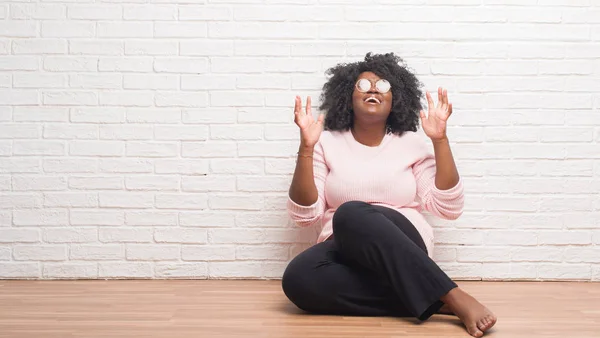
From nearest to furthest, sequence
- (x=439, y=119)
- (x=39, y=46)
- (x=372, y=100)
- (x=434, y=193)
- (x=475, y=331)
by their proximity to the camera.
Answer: (x=475, y=331), (x=439, y=119), (x=434, y=193), (x=372, y=100), (x=39, y=46)

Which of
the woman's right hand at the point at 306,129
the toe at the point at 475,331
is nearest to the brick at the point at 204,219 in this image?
the woman's right hand at the point at 306,129

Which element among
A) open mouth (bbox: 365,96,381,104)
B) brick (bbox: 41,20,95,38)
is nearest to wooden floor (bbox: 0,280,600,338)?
open mouth (bbox: 365,96,381,104)

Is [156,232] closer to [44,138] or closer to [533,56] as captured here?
[44,138]

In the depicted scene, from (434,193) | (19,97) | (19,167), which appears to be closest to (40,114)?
(19,97)

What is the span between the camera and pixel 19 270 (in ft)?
10.3

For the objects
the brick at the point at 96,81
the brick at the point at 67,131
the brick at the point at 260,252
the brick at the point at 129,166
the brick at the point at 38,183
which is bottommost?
the brick at the point at 260,252

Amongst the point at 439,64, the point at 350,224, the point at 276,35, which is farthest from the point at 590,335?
the point at 276,35

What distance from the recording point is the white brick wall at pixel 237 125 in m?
3.13

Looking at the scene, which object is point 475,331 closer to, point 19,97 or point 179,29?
point 179,29

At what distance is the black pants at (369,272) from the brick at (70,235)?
44.0 inches

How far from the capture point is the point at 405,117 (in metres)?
2.87

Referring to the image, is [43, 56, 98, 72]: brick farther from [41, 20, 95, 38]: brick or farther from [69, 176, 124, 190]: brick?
[69, 176, 124, 190]: brick

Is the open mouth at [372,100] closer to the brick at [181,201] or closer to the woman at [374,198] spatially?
the woman at [374,198]

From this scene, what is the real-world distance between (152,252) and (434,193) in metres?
1.31
